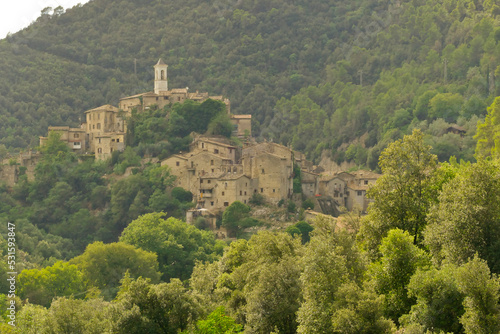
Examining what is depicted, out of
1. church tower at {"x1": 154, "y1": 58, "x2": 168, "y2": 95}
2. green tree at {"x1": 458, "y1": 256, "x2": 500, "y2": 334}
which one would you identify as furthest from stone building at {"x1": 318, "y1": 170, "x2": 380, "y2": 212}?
green tree at {"x1": 458, "y1": 256, "x2": 500, "y2": 334}

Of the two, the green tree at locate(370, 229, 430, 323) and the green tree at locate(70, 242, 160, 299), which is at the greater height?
the green tree at locate(370, 229, 430, 323)

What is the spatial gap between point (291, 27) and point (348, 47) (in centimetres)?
1027

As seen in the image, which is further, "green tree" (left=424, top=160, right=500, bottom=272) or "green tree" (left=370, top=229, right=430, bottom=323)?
"green tree" (left=370, top=229, right=430, bottom=323)

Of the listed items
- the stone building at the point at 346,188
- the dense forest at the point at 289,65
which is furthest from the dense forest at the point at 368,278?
the dense forest at the point at 289,65

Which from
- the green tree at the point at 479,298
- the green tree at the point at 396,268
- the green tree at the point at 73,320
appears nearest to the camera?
the green tree at the point at 479,298

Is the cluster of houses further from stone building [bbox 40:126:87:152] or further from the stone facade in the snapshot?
stone building [bbox 40:126:87:152]

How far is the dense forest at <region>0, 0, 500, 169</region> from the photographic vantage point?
348 feet

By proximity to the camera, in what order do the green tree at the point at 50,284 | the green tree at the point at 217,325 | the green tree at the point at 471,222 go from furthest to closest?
the green tree at the point at 50,284, the green tree at the point at 217,325, the green tree at the point at 471,222

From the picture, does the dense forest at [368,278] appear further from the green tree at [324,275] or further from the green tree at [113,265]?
the green tree at [113,265]

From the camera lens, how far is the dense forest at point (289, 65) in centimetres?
10600

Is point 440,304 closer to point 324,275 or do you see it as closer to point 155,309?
point 324,275

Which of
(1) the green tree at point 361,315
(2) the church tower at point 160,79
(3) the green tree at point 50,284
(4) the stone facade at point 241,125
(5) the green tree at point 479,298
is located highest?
(2) the church tower at point 160,79

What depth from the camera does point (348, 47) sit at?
456 feet

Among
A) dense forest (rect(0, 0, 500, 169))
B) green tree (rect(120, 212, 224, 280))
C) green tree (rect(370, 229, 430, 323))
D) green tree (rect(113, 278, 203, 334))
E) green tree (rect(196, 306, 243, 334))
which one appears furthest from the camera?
dense forest (rect(0, 0, 500, 169))
